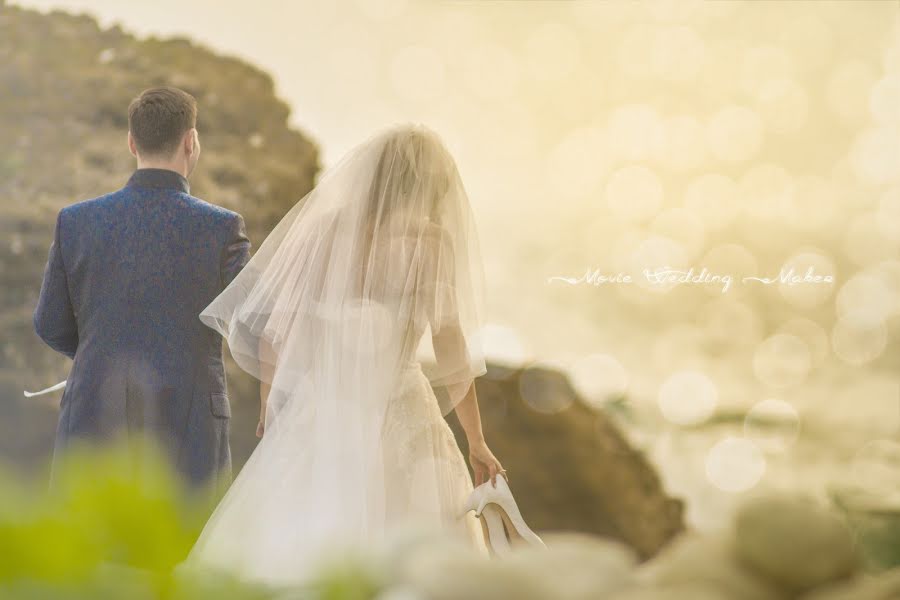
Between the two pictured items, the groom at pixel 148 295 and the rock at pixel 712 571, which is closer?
the rock at pixel 712 571

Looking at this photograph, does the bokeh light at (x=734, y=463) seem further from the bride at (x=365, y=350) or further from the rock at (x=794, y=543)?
the rock at (x=794, y=543)

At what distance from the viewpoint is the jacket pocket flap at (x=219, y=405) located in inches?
140

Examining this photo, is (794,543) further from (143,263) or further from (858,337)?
(858,337)

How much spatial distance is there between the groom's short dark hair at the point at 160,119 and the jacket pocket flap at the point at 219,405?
0.82 meters

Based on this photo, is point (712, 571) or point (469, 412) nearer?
point (712, 571)

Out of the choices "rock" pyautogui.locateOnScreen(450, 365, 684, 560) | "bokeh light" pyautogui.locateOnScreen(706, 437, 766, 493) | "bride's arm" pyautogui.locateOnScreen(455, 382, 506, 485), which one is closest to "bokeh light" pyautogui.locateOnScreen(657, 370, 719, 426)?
"bokeh light" pyautogui.locateOnScreen(706, 437, 766, 493)

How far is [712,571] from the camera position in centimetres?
120

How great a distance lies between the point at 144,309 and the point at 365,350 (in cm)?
73

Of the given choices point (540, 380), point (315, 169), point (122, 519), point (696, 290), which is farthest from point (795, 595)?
point (696, 290)

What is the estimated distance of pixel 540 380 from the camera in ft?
32.5

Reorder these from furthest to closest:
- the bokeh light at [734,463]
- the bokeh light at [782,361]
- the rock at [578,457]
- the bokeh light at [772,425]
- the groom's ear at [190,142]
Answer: the bokeh light at [782,361], the bokeh light at [772,425], the bokeh light at [734,463], the rock at [578,457], the groom's ear at [190,142]

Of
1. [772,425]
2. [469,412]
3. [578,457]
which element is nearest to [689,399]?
[772,425]

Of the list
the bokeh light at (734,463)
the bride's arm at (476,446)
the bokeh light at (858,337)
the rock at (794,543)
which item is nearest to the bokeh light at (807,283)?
the bokeh light at (858,337)

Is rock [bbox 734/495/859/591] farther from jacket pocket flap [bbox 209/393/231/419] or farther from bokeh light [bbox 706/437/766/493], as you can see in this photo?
bokeh light [bbox 706/437/766/493]
